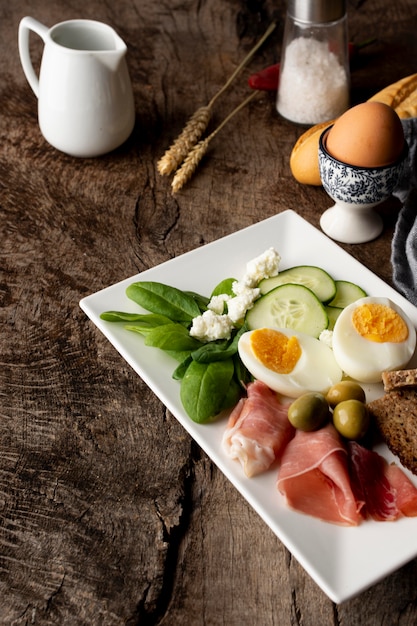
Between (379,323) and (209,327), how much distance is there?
0.39 meters

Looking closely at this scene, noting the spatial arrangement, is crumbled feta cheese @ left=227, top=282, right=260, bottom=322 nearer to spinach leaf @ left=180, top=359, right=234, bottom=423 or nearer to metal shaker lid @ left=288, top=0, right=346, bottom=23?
spinach leaf @ left=180, top=359, right=234, bottom=423

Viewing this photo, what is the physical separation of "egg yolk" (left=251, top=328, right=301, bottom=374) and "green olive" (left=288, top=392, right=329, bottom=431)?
117mm

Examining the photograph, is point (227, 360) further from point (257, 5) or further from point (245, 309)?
point (257, 5)

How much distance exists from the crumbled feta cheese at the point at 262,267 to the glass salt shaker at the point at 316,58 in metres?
0.85

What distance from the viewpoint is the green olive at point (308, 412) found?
62.9 inches

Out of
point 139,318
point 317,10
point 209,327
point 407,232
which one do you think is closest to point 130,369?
point 139,318

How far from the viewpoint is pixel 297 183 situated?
2.53 m

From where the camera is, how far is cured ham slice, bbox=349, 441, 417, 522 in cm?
149

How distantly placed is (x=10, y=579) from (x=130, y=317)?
662 mm

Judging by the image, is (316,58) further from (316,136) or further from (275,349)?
(275,349)

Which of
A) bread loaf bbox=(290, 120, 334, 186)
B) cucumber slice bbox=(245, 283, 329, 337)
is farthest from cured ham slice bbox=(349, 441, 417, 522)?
bread loaf bbox=(290, 120, 334, 186)

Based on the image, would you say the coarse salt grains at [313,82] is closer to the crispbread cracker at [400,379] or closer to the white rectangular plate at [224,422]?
the white rectangular plate at [224,422]

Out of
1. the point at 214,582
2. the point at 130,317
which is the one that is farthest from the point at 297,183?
the point at 214,582

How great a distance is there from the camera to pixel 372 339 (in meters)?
1.75
